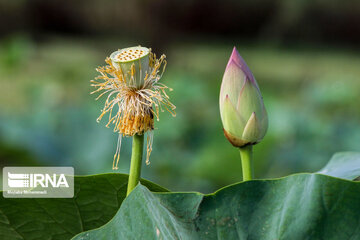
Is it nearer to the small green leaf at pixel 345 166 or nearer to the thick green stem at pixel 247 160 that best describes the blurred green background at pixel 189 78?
the small green leaf at pixel 345 166

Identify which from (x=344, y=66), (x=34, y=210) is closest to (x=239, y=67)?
(x=34, y=210)

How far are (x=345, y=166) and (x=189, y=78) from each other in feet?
11.4

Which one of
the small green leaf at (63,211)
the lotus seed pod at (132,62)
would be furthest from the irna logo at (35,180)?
the lotus seed pod at (132,62)

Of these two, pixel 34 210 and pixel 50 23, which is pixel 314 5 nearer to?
pixel 50 23

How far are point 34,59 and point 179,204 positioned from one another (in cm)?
940

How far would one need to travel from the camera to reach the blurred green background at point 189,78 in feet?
9.25

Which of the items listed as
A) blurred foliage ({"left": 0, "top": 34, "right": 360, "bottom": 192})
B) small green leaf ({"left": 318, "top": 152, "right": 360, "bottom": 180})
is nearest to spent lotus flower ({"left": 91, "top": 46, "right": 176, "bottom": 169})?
small green leaf ({"left": 318, "top": 152, "right": 360, "bottom": 180})

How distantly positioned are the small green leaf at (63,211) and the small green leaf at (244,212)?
0.09m

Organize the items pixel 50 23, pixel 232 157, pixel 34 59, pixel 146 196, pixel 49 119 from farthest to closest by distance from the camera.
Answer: pixel 50 23
pixel 34 59
pixel 49 119
pixel 232 157
pixel 146 196

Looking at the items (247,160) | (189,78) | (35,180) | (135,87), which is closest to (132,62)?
(135,87)

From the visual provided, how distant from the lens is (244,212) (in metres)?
0.52

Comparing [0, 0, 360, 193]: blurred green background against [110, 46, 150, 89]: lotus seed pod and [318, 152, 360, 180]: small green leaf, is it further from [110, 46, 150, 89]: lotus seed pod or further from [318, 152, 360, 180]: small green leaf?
[110, 46, 150, 89]: lotus seed pod

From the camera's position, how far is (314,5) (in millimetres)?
11750

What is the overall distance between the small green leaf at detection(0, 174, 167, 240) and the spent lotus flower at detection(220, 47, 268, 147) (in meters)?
0.13
